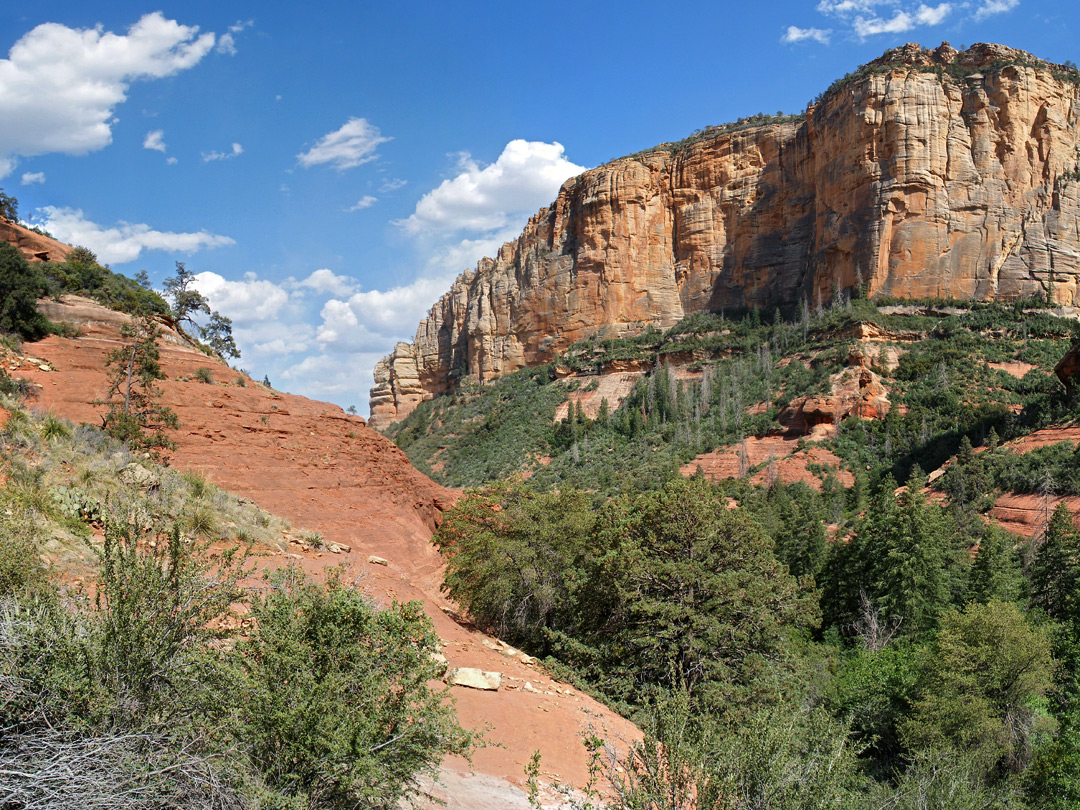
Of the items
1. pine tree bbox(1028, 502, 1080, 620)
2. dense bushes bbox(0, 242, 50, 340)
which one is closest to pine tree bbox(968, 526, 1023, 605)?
pine tree bbox(1028, 502, 1080, 620)

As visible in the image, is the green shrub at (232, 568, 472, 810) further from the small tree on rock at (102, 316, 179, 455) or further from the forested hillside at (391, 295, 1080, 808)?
the small tree on rock at (102, 316, 179, 455)

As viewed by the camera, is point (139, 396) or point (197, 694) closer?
point (197, 694)

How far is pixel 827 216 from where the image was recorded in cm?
7819

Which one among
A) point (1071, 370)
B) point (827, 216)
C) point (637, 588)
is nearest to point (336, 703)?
point (637, 588)

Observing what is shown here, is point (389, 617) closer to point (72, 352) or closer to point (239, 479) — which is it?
point (239, 479)

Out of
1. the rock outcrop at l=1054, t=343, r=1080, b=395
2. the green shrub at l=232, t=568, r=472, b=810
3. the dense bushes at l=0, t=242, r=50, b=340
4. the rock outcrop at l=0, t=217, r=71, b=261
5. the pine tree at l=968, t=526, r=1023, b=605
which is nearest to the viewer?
the green shrub at l=232, t=568, r=472, b=810

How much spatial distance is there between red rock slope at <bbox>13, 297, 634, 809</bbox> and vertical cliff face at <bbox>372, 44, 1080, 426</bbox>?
60.7 metres

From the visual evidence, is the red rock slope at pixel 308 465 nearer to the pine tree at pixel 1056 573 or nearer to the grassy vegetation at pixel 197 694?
the grassy vegetation at pixel 197 694

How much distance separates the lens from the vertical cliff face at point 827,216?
70.4 meters

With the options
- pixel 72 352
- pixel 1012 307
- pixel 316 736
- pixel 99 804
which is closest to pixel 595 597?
pixel 316 736

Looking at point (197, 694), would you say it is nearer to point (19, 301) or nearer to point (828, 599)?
point (19, 301)

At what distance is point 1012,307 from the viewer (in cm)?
6619

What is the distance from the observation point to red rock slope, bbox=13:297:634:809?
14.7 m

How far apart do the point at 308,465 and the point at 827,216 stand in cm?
6964
